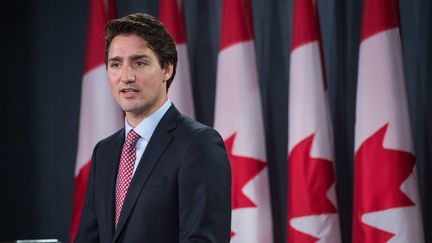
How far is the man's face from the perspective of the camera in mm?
1945

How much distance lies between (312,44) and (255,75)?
1.32 feet

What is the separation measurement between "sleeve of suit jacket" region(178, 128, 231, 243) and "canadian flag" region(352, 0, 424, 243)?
2.24 m

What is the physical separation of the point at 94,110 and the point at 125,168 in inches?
104

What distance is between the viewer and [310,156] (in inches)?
163

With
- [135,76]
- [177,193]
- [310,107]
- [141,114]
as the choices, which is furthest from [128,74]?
[310,107]

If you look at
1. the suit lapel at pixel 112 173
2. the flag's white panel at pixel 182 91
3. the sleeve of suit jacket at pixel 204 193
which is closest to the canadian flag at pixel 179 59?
the flag's white panel at pixel 182 91

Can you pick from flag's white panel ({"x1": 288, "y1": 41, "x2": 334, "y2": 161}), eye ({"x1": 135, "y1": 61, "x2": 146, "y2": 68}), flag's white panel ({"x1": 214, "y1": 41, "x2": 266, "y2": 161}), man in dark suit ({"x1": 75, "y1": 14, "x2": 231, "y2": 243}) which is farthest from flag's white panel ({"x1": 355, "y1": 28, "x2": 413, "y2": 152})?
eye ({"x1": 135, "y1": 61, "x2": 146, "y2": 68})

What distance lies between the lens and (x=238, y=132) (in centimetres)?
427

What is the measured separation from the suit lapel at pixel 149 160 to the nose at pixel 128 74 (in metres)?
0.16

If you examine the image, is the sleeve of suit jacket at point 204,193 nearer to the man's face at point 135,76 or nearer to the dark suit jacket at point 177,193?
the dark suit jacket at point 177,193

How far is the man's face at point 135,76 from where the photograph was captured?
1945 mm

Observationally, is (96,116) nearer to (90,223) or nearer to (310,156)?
(310,156)

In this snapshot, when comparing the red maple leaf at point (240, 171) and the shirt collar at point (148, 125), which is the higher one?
the shirt collar at point (148, 125)

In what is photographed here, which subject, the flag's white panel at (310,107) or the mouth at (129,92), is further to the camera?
the flag's white panel at (310,107)
